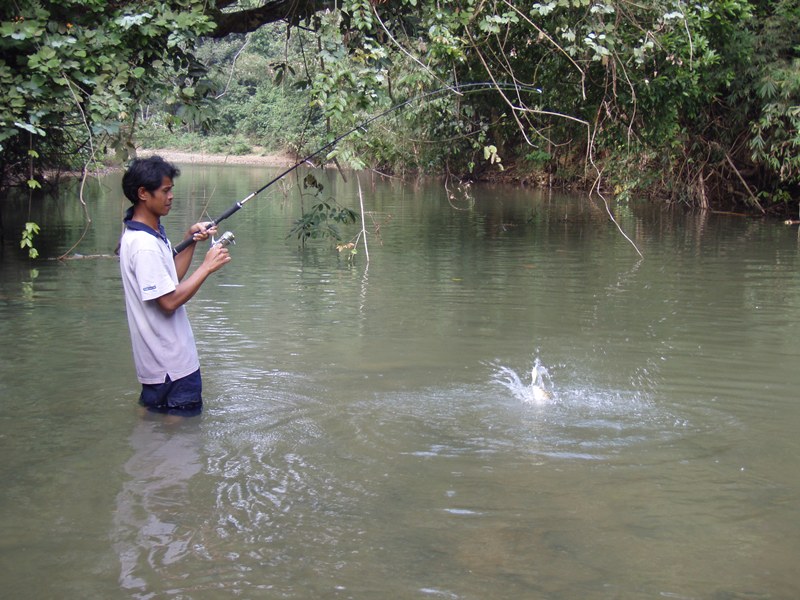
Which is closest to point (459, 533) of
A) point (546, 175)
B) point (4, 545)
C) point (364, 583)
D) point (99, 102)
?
point (364, 583)

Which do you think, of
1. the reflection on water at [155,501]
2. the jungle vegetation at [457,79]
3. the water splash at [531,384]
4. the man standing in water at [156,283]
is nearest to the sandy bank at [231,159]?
the jungle vegetation at [457,79]

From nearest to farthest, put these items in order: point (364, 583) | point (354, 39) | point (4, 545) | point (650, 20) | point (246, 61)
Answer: point (364, 583) < point (4, 545) < point (354, 39) < point (650, 20) < point (246, 61)

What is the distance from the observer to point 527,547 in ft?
11.8

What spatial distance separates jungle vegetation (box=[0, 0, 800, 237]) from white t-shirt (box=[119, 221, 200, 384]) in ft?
8.16

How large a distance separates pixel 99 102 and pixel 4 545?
154 inches

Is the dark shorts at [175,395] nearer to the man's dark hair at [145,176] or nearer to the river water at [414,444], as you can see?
the river water at [414,444]

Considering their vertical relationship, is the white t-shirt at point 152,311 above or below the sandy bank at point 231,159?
below

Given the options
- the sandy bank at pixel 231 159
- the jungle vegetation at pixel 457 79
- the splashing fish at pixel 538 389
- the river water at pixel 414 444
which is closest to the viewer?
the river water at pixel 414 444

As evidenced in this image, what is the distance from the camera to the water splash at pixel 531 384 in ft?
18.4

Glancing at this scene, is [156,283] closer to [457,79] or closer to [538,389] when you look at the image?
[538,389]

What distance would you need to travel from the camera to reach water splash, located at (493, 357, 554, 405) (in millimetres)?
5594

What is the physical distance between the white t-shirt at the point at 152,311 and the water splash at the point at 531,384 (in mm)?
2046

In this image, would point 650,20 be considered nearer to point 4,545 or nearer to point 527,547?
point 527,547

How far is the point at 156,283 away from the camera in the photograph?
14.2 feet
